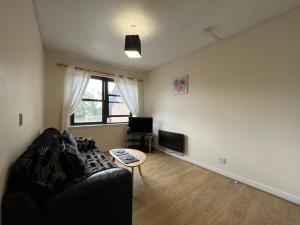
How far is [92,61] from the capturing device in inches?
152

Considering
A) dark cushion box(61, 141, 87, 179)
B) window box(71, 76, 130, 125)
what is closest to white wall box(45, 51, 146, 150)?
window box(71, 76, 130, 125)

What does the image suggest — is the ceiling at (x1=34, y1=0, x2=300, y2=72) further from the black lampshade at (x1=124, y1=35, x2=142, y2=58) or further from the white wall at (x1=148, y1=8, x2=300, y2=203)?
the white wall at (x1=148, y1=8, x2=300, y2=203)

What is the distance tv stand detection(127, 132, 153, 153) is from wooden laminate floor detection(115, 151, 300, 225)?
145cm

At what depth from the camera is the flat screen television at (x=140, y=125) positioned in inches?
167

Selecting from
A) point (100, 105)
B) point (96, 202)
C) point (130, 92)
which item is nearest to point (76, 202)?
point (96, 202)

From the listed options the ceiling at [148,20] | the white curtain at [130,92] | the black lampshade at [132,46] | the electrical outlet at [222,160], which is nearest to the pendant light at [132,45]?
the black lampshade at [132,46]

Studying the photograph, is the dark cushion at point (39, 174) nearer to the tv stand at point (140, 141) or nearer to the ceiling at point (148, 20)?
the ceiling at point (148, 20)

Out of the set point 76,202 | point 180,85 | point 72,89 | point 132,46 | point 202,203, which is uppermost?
point 132,46

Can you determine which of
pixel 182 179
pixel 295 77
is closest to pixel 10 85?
pixel 182 179

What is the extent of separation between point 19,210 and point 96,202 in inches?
18.6

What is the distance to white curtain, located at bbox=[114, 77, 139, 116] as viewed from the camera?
14.2 ft

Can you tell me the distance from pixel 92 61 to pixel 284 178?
14.3 ft

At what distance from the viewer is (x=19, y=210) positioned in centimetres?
94

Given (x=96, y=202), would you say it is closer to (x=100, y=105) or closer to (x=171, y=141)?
(x=171, y=141)
